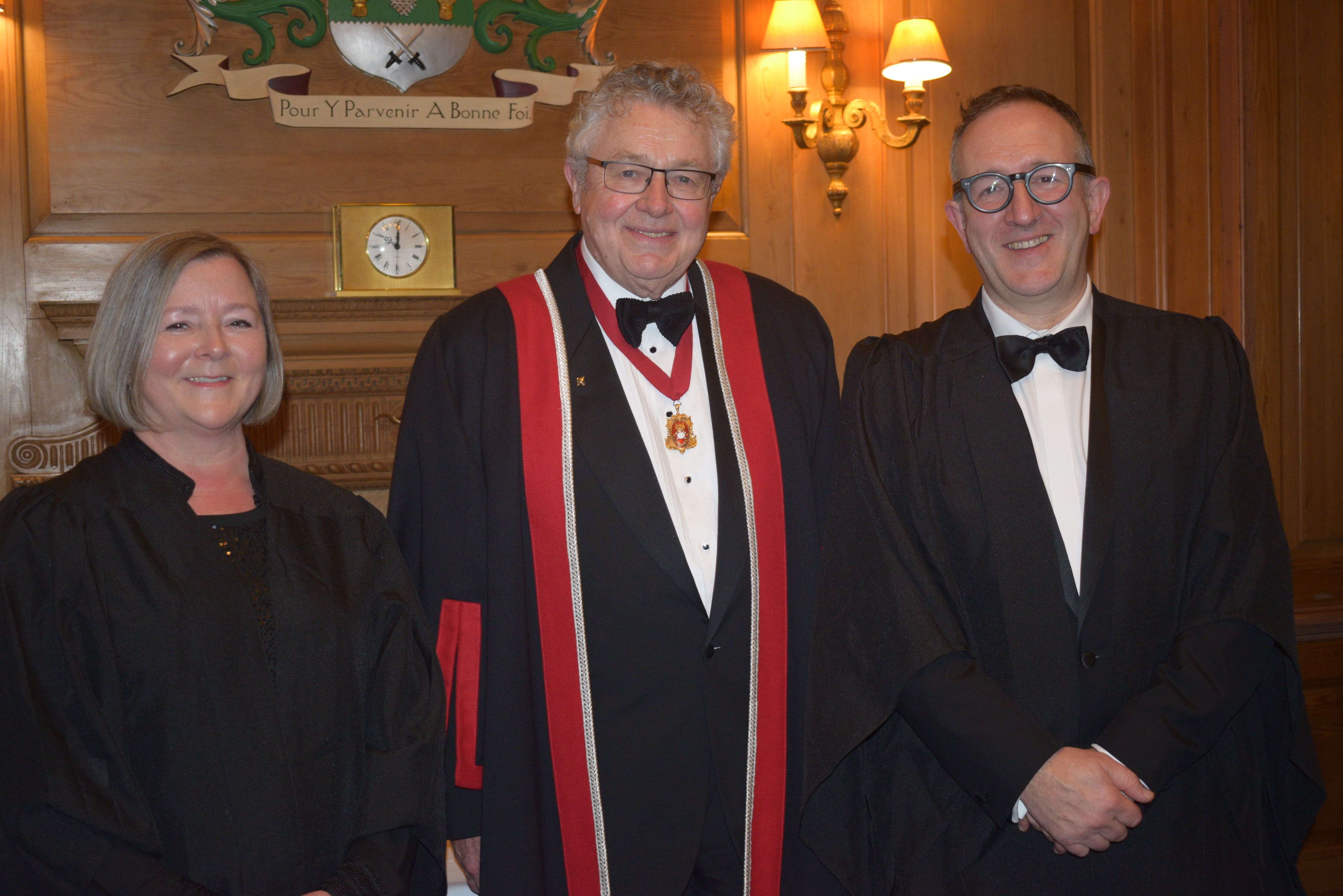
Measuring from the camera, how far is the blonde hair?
5.16 feet

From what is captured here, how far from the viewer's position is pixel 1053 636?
5.52 feet

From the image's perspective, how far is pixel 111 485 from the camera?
61.6 inches

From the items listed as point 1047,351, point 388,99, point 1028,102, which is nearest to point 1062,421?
point 1047,351

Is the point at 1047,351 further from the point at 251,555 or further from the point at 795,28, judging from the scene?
the point at 795,28

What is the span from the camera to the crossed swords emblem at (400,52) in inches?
139

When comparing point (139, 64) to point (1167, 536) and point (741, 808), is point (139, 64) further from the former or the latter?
point (1167, 536)

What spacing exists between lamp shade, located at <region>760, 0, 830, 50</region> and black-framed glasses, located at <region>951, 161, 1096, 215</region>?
1990mm

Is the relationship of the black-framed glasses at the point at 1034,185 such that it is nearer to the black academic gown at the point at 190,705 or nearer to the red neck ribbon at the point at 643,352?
the red neck ribbon at the point at 643,352

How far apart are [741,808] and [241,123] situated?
2756 mm

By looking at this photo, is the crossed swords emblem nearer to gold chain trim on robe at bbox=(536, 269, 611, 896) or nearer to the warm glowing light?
the warm glowing light

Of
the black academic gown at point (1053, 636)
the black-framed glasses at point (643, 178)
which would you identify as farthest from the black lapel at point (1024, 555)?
the black-framed glasses at point (643, 178)

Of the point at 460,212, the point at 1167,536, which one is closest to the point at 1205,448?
the point at 1167,536

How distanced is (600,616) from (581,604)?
4 centimetres

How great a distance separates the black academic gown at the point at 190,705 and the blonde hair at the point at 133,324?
73 mm
